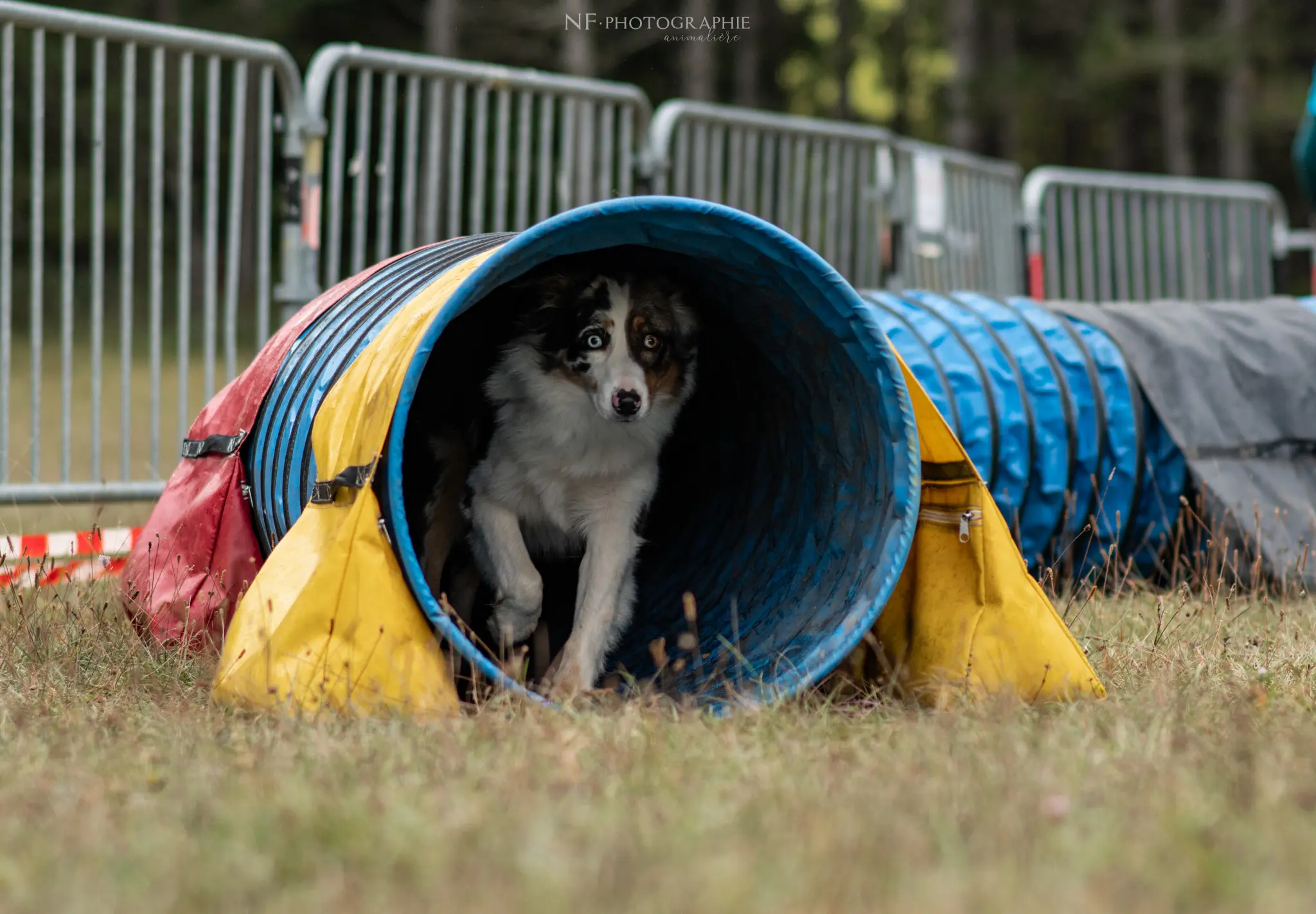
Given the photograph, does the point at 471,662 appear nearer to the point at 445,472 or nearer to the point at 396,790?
the point at 396,790

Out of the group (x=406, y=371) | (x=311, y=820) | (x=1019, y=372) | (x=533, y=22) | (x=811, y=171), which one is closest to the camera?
(x=311, y=820)

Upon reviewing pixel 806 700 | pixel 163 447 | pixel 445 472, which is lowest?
pixel 163 447

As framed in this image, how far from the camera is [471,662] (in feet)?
12.3

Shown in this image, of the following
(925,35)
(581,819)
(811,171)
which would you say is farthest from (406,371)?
(925,35)

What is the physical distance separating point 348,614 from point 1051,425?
3.43m

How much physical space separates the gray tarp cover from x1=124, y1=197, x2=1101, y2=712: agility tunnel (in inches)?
78.6

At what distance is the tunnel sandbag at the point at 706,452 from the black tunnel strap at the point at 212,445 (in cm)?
6

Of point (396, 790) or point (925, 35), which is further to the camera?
point (925, 35)

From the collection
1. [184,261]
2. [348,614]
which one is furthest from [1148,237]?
[348,614]

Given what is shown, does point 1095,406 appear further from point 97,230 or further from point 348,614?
point 97,230

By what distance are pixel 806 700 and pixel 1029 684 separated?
67cm

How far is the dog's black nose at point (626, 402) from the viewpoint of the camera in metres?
4.45

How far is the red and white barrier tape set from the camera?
5160 mm

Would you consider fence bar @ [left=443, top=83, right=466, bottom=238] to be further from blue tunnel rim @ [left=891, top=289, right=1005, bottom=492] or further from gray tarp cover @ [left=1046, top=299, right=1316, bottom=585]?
gray tarp cover @ [left=1046, top=299, right=1316, bottom=585]
